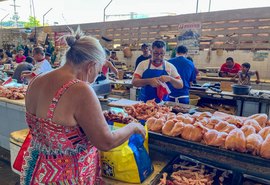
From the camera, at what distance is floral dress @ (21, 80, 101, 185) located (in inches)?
43.9

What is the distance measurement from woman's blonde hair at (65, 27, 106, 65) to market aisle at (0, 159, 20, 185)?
7.62 ft

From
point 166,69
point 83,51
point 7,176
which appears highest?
point 83,51

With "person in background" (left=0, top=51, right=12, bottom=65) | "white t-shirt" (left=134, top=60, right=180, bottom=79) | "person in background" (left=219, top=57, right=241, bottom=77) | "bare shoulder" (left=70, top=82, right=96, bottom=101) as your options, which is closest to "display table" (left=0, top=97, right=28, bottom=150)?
"white t-shirt" (left=134, top=60, right=180, bottom=79)

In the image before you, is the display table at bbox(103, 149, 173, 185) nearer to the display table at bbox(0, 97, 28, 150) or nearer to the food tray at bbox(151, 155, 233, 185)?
the food tray at bbox(151, 155, 233, 185)

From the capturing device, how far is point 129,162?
52.6 inches

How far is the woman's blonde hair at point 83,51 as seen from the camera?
1.11 metres

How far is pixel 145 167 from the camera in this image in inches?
54.9

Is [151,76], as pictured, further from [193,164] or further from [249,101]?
[249,101]

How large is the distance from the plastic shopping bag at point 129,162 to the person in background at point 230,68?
204 inches

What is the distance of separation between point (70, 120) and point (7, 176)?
95.4 inches

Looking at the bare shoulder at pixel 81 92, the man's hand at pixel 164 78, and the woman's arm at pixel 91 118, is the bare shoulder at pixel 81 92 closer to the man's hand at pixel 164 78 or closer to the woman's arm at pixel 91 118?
the woman's arm at pixel 91 118

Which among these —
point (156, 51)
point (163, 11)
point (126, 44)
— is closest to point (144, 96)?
point (156, 51)

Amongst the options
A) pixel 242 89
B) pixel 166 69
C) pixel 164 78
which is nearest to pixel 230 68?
pixel 242 89

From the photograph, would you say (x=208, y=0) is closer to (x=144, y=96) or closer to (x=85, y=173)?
(x=144, y=96)
